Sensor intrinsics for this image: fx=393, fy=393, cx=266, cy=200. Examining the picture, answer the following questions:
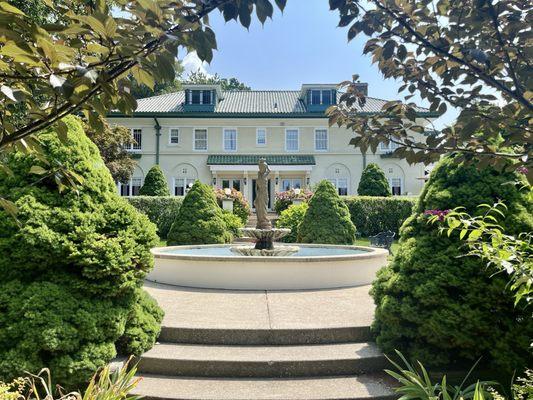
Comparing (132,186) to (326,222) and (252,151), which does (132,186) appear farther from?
(326,222)

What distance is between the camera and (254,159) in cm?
3144

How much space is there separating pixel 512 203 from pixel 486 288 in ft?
3.66

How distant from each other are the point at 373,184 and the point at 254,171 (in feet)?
33.1

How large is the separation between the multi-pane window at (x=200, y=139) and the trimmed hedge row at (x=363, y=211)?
11.7 meters

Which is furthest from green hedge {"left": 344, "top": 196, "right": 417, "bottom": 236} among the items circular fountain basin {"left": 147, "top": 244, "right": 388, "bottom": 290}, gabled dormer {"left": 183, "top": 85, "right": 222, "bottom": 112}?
gabled dormer {"left": 183, "top": 85, "right": 222, "bottom": 112}

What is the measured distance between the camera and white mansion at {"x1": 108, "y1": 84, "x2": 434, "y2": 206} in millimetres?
31203

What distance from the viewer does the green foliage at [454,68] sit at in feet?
5.96

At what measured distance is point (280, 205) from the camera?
81.4 feet

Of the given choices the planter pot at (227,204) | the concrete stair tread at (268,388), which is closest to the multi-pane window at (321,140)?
the planter pot at (227,204)

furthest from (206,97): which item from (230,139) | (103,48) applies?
(103,48)

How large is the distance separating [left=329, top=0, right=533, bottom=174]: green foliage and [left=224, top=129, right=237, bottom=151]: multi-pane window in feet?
98.0

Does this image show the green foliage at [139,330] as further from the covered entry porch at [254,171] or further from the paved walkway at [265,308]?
the covered entry porch at [254,171]

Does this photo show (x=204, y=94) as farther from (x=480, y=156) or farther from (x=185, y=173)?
(x=480, y=156)

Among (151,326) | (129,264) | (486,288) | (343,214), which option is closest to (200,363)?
(151,326)
